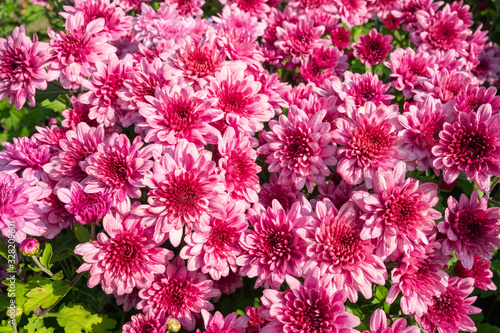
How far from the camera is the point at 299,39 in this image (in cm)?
279

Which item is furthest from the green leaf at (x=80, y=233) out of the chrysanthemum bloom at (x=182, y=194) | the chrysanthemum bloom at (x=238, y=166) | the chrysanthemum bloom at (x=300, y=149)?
the chrysanthemum bloom at (x=300, y=149)

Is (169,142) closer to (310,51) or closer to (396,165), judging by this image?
(396,165)

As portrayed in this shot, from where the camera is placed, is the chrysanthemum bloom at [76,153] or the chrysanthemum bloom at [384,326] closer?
the chrysanthemum bloom at [384,326]

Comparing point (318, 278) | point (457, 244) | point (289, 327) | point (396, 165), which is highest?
point (396, 165)

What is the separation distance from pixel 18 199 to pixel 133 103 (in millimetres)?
746

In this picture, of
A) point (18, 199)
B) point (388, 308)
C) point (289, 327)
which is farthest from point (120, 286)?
point (388, 308)

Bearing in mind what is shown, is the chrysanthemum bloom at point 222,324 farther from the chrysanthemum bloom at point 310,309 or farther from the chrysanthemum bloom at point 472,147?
the chrysanthemum bloom at point 472,147

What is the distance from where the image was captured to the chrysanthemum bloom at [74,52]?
2.19 m

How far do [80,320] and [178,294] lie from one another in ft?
2.02

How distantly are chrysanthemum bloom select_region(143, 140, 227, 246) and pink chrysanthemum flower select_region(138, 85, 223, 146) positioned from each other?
19cm

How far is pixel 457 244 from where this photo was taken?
1.77 m

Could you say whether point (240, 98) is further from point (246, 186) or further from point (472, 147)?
point (472, 147)

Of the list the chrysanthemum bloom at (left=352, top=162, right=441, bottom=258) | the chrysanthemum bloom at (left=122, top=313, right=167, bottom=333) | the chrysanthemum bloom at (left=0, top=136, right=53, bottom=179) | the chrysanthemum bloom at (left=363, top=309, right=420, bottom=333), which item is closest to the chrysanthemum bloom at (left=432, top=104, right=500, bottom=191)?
the chrysanthemum bloom at (left=352, top=162, right=441, bottom=258)

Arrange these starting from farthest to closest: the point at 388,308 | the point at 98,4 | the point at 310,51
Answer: the point at 310,51 < the point at 98,4 < the point at 388,308
